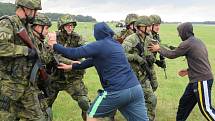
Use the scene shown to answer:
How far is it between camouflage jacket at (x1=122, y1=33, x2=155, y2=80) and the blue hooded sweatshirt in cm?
233

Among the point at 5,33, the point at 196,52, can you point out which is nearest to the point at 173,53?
the point at 196,52

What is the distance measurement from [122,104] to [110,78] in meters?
0.44

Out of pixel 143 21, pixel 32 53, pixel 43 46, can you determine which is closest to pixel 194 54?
pixel 143 21

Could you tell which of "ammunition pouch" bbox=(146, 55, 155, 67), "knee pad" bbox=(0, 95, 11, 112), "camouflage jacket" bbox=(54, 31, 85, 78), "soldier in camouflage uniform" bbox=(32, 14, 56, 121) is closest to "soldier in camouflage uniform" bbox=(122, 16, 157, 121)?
"ammunition pouch" bbox=(146, 55, 155, 67)

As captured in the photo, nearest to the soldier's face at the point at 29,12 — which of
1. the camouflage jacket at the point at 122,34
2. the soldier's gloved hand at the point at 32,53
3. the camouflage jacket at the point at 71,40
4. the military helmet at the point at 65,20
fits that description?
the soldier's gloved hand at the point at 32,53

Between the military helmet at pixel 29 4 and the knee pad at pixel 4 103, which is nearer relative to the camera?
the military helmet at pixel 29 4

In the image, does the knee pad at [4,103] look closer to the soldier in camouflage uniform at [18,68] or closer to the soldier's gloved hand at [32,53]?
the soldier in camouflage uniform at [18,68]

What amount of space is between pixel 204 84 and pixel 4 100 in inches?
148

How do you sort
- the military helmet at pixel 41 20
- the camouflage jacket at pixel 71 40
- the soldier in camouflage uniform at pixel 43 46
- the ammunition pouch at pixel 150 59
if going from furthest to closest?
the ammunition pouch at pixel 150 59 → the camouflage jacket at pixel 71 40 → the military helmet at pixel 41 20 → the soldier in camouflage uniform at pixel 43 46

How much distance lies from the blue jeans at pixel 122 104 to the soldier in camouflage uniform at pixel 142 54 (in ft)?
7.45

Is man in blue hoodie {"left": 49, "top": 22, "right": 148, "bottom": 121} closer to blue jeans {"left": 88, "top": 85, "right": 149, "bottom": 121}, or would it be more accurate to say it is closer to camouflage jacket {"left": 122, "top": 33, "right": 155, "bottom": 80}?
blue jeans {"left": 88, "top": 85, "right": 149, "bottom": 121}

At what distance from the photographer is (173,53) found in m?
9.60

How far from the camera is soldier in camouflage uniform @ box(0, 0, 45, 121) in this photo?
7.32m

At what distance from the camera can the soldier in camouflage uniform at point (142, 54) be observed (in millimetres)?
9750
